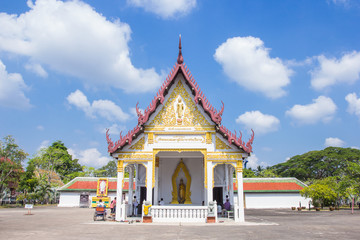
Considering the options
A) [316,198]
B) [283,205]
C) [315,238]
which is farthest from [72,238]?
[283,205]

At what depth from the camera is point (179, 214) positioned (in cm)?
1354

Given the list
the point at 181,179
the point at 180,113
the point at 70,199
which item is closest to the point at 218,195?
the point at 181,179

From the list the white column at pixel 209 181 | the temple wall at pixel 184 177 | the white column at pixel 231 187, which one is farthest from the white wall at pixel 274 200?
the white column at pixel 209 181

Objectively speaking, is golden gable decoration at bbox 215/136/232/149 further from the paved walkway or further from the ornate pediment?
the paved walkway

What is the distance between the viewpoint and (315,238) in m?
8.44

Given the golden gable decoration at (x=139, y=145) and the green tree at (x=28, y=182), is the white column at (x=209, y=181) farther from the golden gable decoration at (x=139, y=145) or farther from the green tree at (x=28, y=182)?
the green tree at (x=28, y=182)

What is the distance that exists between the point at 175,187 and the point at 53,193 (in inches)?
1318

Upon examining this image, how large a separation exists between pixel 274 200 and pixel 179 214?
23.2m

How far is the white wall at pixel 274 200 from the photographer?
3300cm

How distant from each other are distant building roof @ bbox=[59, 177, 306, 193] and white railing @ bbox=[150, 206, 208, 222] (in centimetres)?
2005

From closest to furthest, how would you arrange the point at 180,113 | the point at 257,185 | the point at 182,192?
1. the point at 180,113
2. the point at 182,192
3. the point at 257,185

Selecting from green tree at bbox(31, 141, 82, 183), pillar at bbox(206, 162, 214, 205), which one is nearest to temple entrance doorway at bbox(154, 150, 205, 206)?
pillar at bbox(206, 162, 214, 205)

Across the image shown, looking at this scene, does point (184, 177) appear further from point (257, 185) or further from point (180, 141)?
point (257, 185)

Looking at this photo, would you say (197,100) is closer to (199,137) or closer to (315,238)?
(199,137)
